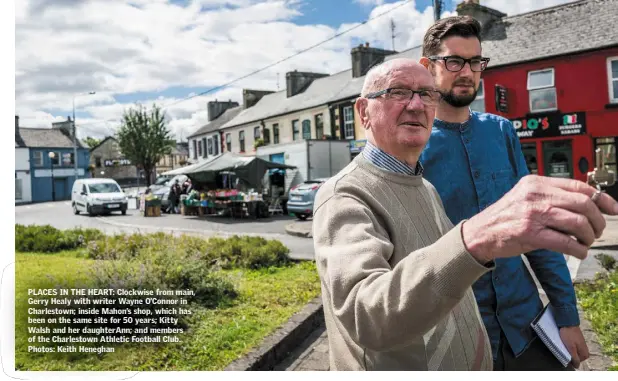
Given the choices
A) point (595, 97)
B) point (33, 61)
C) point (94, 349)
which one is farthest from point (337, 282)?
point (595, 97)

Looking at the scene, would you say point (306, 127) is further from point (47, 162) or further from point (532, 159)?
point (47, 162)

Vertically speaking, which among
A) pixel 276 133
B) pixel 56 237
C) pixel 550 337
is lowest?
pixel 550 337

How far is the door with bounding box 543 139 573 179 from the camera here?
292 cm

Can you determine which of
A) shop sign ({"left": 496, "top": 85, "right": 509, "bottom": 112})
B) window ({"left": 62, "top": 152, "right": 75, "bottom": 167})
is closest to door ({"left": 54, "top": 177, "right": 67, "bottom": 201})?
→ window ({"left": 62, "top": 152, "right": 75, "bottom": 167})

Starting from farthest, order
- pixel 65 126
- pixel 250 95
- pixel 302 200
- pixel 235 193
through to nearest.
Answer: pixel 235 193 < pixel 302 200 < pixel 250 95 < pixel 65 126

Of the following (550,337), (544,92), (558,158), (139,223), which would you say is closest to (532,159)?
(558,158)

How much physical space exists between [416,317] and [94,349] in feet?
6.90

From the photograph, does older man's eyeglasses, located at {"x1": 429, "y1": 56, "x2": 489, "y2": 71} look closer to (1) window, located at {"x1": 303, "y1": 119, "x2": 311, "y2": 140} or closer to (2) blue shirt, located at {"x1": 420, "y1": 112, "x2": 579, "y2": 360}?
(2) blue shirt, located at {"x1": 420, "y1": 112, "x2": 579, "y2": 360}

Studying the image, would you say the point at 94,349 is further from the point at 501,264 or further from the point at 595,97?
the point at 595,97

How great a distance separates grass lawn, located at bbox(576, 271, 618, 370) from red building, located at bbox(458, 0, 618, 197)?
2.42 feet

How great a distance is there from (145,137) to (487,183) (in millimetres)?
2750

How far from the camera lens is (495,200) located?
1.54 m

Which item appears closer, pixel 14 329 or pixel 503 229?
pixel 503 229

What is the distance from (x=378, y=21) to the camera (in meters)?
2.65
